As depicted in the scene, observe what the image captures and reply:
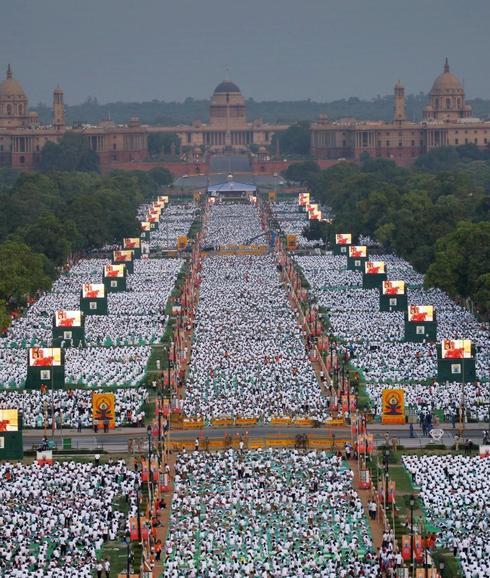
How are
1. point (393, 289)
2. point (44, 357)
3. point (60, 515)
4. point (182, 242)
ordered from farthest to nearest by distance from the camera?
point (182, 242), point (393, 289), point (44, 357), point (60, 515)

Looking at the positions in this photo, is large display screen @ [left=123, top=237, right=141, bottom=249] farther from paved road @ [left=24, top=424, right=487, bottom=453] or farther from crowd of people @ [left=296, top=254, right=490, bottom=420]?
paved road @ [left=24, top=424, right=487, bottom=453]

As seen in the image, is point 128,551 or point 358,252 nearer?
point 128,551

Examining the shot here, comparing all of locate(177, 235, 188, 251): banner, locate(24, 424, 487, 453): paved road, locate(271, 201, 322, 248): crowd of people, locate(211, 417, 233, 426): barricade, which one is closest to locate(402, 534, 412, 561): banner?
locate(24, 424, 487, 453): paved road

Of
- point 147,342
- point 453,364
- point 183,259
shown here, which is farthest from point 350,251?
point 453,364

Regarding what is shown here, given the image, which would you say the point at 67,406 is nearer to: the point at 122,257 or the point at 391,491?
the point at 391,491

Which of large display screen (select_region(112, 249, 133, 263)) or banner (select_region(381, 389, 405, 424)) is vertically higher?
large display screen (select_region(112, 249, 133, 263))

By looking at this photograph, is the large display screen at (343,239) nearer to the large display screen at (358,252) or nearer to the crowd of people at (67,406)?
the large display screen at (358,252)

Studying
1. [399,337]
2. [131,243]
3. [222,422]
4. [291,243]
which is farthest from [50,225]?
[222,422]
